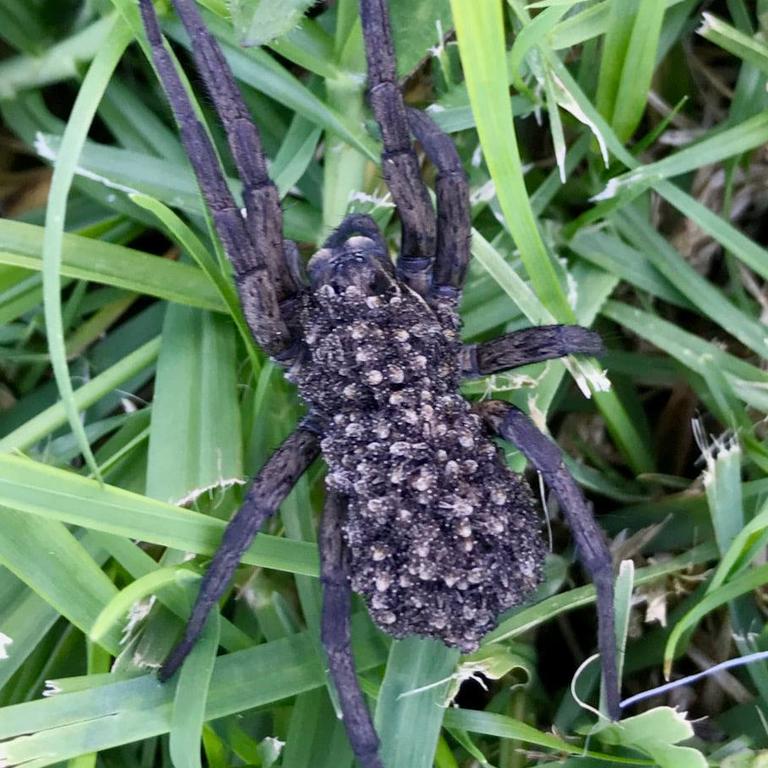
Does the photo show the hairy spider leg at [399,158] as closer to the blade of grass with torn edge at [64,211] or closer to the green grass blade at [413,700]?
the blade of grass with torn edge at [64,211]

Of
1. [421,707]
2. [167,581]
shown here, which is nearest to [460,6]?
[167,581]

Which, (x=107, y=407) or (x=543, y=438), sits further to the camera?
(x=107, y=407)

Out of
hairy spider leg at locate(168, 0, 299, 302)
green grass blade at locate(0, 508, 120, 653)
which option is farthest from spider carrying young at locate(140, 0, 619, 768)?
green grass blade at locate(0, 508, 120, 653)

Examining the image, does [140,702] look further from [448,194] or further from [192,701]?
[448,194]

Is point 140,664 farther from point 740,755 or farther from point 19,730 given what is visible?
point 740,755

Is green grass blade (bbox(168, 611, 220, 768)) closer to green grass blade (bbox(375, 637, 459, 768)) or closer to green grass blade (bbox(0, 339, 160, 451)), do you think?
green grass blade (bbox(375, 637, 459, 768))

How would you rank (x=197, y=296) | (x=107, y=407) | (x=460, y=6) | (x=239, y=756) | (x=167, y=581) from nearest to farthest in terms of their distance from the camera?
(x=460, y=6) → (x=167, y=581) → (x=239, y=756) → (x=197, y=296) → (x=107, y=407)
